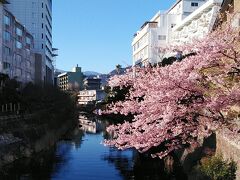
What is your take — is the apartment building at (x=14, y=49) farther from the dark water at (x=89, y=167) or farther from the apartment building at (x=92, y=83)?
the apartment building at (x=92, y=83)

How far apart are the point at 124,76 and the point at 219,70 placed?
12.1 ft

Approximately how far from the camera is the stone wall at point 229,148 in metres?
16.1

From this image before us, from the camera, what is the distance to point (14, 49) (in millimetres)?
67750

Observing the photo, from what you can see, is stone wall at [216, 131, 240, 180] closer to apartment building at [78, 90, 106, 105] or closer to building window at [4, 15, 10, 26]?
building window at [4, 15, 10, 26]

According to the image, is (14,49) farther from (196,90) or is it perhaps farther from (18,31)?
(196,90)

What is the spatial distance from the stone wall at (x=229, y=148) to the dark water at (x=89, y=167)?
5.47m

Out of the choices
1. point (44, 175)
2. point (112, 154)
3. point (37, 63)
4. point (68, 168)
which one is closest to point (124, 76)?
point (44, 175)

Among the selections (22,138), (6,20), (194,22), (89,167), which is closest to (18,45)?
(6,20)

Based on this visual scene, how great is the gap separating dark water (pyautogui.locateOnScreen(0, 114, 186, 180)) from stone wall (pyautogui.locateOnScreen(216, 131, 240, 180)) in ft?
17.9

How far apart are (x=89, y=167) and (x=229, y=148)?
18.1 m

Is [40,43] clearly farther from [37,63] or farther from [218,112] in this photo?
[218,112]

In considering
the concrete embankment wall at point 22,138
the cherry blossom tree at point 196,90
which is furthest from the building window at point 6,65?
the cherry blossom tree at point 196,90

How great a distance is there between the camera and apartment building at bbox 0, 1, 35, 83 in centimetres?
5976

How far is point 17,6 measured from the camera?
290ft
